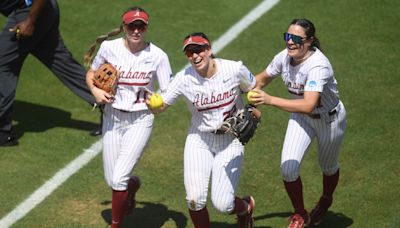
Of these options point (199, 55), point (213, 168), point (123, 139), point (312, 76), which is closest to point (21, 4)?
point (123, 139)

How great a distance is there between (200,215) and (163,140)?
234 cm

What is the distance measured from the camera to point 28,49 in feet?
31.4

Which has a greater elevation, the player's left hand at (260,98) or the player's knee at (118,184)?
the player's left hand at (260,98)

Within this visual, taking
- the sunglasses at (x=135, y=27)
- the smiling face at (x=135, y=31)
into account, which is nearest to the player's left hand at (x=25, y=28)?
the smiling face at (x=135, y=31)

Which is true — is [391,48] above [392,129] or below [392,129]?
above

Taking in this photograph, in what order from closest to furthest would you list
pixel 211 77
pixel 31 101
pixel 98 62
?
pixel 211 77 < pixel 98 62 < pixel 31 101

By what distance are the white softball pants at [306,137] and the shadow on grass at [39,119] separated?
122 inches

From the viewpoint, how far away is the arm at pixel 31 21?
30.4 ft

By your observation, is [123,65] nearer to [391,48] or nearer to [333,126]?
[333,126]

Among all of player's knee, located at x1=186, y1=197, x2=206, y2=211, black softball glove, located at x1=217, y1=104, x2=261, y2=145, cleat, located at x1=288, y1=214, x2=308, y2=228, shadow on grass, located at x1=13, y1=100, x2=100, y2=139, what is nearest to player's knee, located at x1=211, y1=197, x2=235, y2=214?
player's knee, located at x1=186, y1=197, x2=206, y2=211

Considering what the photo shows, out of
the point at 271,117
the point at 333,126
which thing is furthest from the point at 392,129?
the point at 333,126

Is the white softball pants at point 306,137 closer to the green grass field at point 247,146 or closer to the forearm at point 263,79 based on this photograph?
the forearm at point 263,79

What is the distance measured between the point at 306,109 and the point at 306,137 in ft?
2.06

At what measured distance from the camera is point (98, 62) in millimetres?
7719
